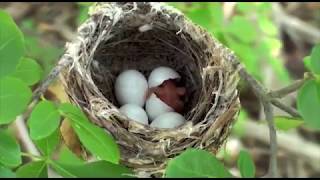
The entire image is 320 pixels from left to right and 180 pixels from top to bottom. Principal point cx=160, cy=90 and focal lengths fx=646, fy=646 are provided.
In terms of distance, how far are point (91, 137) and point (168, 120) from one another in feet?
1.50

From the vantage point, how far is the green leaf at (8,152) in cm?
89

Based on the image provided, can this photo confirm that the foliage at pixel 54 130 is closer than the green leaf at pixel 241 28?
Yes

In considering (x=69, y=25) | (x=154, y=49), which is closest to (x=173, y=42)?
(x=154, y=49)

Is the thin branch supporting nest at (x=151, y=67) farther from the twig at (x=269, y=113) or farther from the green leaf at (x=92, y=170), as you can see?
the green leaf at (x=92, y=170)

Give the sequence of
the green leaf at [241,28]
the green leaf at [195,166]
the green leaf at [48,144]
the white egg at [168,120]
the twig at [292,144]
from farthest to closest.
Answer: the twig at [292,144], the green leaf at [241,28], the white egg at [168,120], the green leaf at [48,144], the green leaf at [195,166]

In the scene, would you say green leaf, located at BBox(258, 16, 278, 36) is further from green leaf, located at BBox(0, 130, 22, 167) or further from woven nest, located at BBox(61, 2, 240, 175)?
green leaf, located at BBox(0, 130, 22, 167)

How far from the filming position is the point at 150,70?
1.69 m

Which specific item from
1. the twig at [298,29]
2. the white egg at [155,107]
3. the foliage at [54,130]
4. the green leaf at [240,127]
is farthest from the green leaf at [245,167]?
the twig at [298,29]

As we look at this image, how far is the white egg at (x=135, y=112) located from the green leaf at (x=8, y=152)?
0.53m

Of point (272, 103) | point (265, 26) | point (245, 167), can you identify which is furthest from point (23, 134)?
point (245, 167)

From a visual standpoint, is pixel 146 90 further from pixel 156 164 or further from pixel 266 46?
pixel 266 46

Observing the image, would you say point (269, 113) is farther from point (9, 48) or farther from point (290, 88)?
point (9, 48)

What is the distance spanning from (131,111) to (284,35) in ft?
5.85

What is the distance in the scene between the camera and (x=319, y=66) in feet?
3.15
